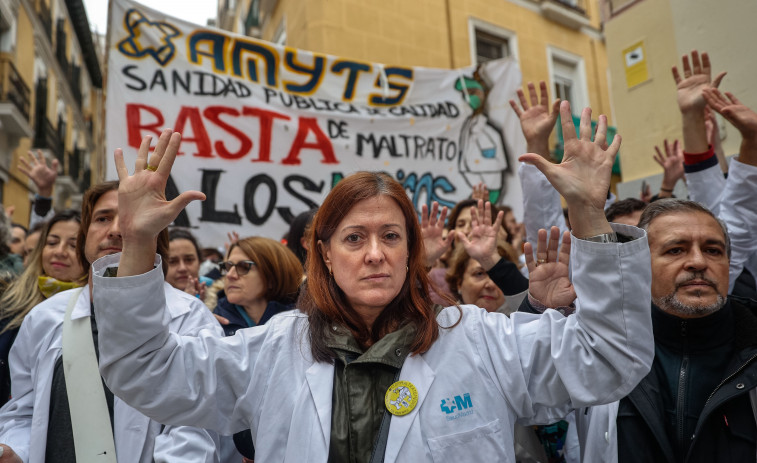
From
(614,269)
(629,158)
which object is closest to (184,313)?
(614,269)

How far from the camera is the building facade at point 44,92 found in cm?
1291

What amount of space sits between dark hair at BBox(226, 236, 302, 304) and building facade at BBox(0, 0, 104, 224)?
567 cm

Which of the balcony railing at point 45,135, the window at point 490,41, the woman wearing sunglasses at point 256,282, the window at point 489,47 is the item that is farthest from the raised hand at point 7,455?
the balcony railing at point 45,135

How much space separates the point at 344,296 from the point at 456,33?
823cm

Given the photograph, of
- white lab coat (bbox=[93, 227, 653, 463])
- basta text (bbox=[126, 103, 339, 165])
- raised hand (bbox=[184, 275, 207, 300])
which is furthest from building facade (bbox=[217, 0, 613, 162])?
white lab coat (bbox=[93, 227, 653, 463])

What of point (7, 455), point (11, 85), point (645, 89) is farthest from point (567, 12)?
point (11, 85)

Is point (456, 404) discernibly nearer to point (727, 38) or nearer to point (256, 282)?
point (256, 282)

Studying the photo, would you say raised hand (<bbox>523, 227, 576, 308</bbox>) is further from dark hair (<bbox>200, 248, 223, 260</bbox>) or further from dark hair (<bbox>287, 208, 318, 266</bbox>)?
dark hair (<bbox>200, 248, 223, 260</bbox>)

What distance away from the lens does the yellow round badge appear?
1518 mm

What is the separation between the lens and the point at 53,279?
2.86m

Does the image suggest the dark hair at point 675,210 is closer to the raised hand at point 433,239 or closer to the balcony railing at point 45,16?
the raised hand at point 433,239

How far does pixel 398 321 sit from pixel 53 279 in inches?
77.3

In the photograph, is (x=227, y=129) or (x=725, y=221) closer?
Result: (x=725, y=221)

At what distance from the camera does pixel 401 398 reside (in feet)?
5.04
